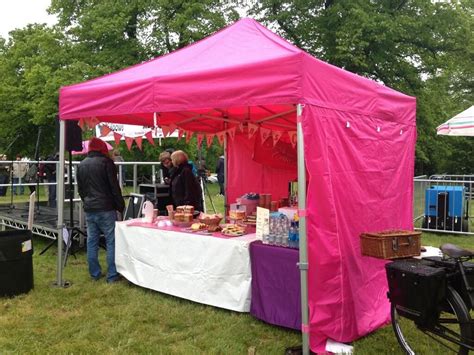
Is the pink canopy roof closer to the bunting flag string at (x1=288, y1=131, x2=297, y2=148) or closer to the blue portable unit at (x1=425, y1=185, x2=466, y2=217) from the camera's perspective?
the bunting flag string at (x1=288, y1=131, x2=297, y2=148)

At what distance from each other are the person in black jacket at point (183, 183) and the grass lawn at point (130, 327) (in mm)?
1433

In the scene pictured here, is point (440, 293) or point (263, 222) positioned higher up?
point (263, 222)

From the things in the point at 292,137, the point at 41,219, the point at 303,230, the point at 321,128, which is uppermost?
the point at 292,137

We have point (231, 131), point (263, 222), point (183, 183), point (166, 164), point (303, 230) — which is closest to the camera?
point (303, 230)

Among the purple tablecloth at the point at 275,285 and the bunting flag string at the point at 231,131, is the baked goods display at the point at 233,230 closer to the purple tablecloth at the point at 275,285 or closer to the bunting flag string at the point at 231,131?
the purple tablecloth at the point at 275,285

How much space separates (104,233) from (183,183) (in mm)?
1291

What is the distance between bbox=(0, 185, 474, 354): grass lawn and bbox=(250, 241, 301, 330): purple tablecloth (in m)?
0.13

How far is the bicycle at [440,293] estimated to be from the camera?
295 cm

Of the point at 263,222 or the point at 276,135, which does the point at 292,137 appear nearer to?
the point at 276,135

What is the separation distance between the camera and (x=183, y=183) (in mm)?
6281

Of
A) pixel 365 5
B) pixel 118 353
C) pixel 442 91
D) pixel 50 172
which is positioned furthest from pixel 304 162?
pixel 442 91

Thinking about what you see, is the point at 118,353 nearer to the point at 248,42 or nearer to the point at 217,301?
the point at 217,301

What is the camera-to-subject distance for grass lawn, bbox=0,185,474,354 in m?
3.73

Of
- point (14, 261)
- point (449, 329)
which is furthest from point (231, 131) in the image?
point (449, 329)
